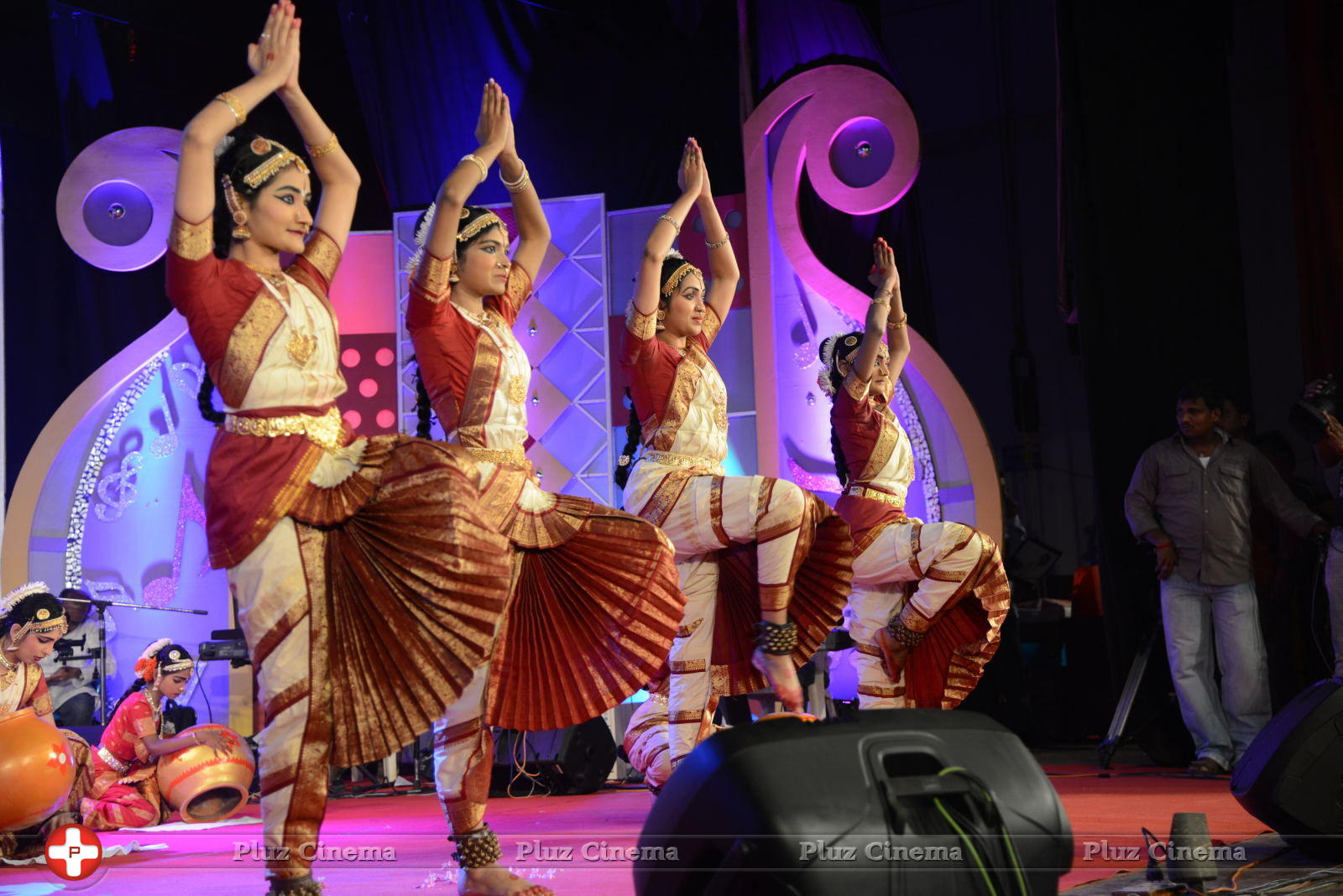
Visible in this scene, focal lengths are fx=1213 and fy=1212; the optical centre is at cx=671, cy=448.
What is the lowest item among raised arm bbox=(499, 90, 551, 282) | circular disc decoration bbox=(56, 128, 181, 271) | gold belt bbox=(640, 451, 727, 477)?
gold belt bbox=(640, 451, 727, 477)

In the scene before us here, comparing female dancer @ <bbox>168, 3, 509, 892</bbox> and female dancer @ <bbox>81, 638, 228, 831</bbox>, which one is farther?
female dancer @ <bbox>81, 638, 228, 831</bbox>

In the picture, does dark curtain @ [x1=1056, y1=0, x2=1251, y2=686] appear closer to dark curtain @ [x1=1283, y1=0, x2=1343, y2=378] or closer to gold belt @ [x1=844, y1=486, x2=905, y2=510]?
dark curtain @ [x1=1283, y1=0, x2=1343, y2=378]

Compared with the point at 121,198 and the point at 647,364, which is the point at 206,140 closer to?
the point at 647,364

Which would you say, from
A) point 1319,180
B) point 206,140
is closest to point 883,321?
point 206,140

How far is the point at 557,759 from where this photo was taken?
5609 millimetres

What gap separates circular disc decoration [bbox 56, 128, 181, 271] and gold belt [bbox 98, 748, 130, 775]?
9.68 ft

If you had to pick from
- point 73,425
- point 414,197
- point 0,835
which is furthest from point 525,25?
point 0,835

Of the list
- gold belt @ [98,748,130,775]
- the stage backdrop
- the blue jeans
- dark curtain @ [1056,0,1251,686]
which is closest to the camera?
gold belt @ [98,748,130,775]

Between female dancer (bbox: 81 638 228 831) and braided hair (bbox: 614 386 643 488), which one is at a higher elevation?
braided hair (bbox: 614 386 643 488)

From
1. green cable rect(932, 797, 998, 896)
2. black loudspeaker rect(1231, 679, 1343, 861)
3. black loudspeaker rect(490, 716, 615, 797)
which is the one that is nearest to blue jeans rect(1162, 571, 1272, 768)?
black loudspeaker rect(1231, 679, 1343, 861)

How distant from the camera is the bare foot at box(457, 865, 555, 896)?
8.43ft

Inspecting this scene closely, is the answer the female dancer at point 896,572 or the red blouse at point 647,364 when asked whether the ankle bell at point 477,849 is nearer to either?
the red blouse at point 647,364

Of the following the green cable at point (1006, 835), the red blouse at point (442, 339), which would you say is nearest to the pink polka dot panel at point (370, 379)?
the red blouse at point (442, 339)

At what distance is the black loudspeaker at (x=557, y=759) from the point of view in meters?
5.63
